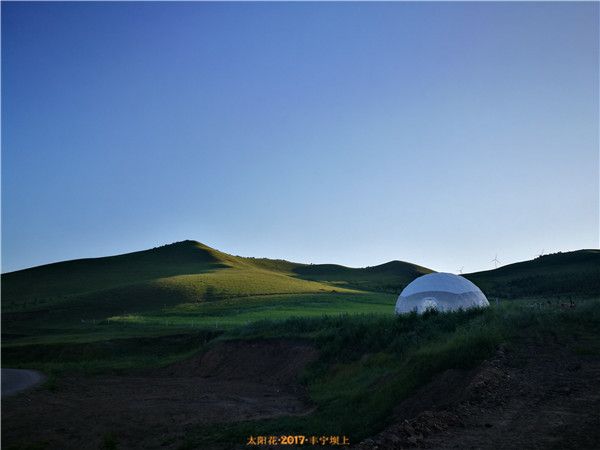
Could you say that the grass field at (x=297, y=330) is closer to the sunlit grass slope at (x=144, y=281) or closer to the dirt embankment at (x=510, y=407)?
the sunlit grass slope at (x=144, y=281)

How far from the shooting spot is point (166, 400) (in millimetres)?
22156

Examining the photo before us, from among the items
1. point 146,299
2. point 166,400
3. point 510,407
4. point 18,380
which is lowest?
point 166,400

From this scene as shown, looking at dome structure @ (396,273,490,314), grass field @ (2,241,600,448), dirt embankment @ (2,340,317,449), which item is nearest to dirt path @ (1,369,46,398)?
dirt embankment @ (2,340,317,449)

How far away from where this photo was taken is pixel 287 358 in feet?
99.9

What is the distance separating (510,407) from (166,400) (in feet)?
48.5

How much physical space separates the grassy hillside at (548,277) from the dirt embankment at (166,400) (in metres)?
49.8

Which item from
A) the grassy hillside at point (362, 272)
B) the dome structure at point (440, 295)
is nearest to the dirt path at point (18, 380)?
the dome structure at point (440, 295)

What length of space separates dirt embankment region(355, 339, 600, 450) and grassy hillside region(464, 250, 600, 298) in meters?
56.1

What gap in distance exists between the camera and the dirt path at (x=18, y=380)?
23469 millimetres

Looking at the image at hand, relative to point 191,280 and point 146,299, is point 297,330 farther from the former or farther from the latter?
point 191,280

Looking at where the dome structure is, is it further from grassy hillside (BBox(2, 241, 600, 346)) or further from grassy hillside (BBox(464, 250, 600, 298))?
grassy hillside (BBox(464, 250, 600, 298))

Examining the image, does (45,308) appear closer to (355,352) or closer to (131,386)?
(131,386)

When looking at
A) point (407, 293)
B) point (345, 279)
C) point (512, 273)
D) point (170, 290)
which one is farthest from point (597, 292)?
point (345, 279)

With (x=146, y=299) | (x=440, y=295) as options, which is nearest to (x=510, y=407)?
(x=440, y=295)
